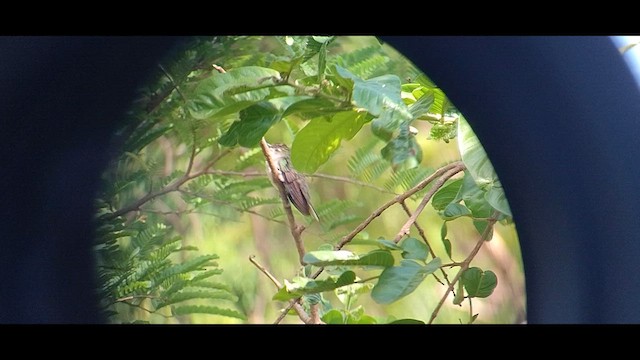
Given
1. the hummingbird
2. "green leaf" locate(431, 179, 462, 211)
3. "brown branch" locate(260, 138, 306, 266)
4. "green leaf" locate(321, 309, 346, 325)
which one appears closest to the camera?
"green leaf" locate(321, 309, 346, 325)

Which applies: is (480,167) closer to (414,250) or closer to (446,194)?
(414,250)

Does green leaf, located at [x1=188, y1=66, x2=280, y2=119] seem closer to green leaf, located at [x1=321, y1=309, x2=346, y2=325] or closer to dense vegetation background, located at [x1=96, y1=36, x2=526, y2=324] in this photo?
dense vegetation background, located at [x1=96, y1=36, x2=526, y2=324]

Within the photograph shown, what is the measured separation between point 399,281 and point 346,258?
76 mm

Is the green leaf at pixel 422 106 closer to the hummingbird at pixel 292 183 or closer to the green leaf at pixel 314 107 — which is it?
the green leaf at pixel 314 107

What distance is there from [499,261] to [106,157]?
6.60 ft

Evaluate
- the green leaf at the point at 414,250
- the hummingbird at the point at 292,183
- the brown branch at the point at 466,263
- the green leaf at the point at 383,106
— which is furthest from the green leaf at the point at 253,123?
the hummingbird at the point at 292,183

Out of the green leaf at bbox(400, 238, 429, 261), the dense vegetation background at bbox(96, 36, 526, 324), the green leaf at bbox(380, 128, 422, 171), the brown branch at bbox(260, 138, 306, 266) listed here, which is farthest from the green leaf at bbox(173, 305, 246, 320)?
the green leaf at bbox(380, 128, 422, 171)

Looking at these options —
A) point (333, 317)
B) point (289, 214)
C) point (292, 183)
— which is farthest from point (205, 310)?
point (292, 183)

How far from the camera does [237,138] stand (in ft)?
3.23

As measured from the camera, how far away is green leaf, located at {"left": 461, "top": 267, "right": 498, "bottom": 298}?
114 cm

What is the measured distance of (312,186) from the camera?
113 inches

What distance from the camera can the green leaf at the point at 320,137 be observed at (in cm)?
103

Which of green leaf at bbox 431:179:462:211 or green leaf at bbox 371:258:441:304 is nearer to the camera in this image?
green leaf at bbox 371:258:441:304

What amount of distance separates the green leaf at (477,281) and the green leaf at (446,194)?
0.12 meters
